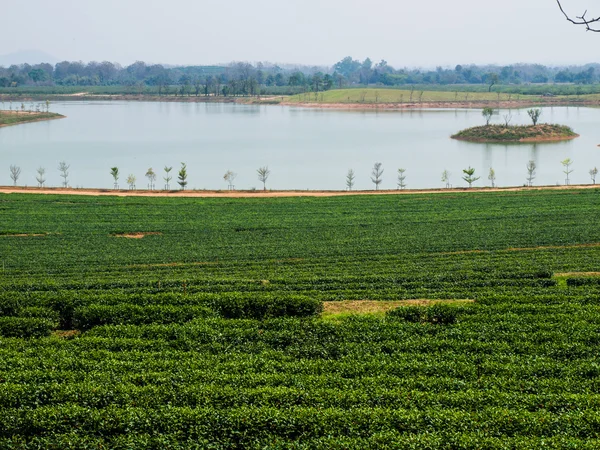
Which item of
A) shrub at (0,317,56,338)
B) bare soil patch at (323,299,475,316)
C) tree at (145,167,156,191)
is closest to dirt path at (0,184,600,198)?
tree at (145,167,156,191)

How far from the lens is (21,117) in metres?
125

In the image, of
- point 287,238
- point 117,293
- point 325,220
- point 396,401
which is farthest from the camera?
point 325,220

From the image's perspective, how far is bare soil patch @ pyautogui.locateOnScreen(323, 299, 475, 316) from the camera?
872 inches

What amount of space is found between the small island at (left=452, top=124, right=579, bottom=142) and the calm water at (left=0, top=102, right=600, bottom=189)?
2724 millimetres

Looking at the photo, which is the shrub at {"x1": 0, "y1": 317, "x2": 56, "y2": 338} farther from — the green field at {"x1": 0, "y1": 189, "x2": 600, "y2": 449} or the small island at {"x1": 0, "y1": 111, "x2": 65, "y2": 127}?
the small island at {"x1": 0, "y1": 111, "x2": 65, "y2": 127}

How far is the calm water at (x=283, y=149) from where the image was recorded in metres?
68.9

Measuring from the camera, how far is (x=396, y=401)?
14.6 metres

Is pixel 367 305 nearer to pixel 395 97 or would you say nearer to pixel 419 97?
pixel 419 97

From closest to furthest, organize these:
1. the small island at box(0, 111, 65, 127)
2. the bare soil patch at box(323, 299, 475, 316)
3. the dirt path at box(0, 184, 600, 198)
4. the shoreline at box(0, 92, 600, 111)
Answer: the bare soil patch at box(323, 299, 475, 316) < the dirt path at box(0, 184, 600, 198) < the small island at box(0, 111, 65, 127) < the shoreline at box(0, 92, 600, 111)

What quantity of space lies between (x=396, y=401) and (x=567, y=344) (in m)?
5.99

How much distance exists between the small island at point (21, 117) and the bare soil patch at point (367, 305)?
360ft

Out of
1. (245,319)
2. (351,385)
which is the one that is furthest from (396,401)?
(245,319)

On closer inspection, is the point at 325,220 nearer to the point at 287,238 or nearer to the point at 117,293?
the point at 287,238

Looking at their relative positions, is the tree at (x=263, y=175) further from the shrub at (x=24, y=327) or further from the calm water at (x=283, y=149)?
the shrub at (x=24, y=327)
